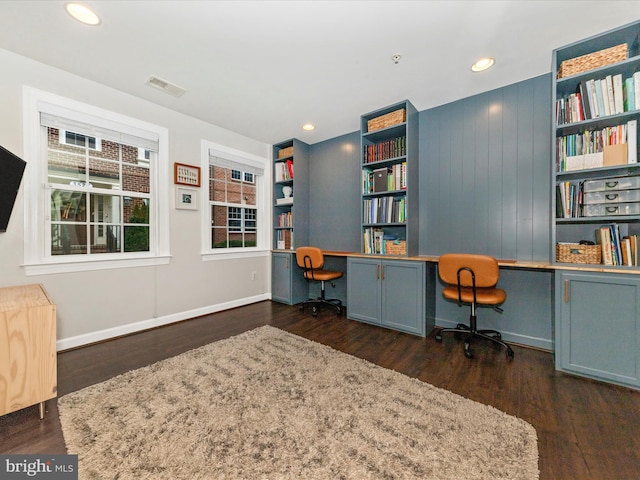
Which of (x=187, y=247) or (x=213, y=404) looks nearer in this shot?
(x=213, y=404)

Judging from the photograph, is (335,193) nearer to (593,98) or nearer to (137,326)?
(593,98)

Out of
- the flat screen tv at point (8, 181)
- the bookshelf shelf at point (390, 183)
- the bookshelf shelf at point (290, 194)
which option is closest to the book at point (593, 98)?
the bookshelf shelf at point (390, 183)

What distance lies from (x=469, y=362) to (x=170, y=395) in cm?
237

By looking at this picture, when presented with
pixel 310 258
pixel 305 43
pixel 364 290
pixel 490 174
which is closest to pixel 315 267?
pixel 310 258

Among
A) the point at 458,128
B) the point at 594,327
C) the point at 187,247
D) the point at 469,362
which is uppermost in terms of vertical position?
the point at 458,128

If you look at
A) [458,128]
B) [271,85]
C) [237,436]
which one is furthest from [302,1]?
[237,436]

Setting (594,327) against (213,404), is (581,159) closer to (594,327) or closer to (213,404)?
→ (594,327)

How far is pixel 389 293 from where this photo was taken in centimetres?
303

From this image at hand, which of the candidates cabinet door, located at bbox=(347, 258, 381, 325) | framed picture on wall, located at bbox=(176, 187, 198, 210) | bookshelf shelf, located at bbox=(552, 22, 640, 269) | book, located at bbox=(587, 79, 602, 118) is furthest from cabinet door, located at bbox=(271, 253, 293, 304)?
book, located at bbox=(587, 79, 602, 118)

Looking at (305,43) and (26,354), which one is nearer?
(26,354)

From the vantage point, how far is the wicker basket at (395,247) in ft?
10.0

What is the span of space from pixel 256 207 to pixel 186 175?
4.21ft

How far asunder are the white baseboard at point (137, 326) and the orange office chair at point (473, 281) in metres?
2.95

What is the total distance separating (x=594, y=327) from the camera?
1.95m
